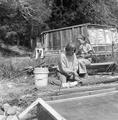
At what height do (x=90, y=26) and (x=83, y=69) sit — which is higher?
(x=90, y=26)

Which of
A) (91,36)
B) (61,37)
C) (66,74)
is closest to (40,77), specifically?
(66,74)

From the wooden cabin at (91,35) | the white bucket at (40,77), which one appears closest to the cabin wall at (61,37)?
the wooden cabin at (91,35)

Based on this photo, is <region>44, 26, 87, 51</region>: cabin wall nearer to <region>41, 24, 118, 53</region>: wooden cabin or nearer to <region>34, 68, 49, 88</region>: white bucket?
<region>41, 24, 118, 53</region>: wooden cabin

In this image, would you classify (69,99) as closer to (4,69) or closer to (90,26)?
(4,69)

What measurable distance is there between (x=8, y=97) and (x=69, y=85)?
4.32ft

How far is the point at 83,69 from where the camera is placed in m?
5.07

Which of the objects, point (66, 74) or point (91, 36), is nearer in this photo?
point (66, 74)

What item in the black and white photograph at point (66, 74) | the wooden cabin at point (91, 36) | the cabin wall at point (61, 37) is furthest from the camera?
the cabin wall at point (61, 37)

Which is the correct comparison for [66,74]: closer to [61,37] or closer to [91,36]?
[91,36]

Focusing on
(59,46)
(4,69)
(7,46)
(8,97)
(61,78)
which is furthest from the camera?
(7,46)

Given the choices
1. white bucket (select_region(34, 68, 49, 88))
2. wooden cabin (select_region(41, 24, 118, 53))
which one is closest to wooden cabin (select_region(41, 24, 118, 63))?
wooden cabin (select_region(41, 24, 118, 53))

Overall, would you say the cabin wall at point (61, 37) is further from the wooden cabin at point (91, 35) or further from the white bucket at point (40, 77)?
the white bucket at point (40, 77)

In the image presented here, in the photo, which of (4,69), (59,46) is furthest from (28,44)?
(4,69)

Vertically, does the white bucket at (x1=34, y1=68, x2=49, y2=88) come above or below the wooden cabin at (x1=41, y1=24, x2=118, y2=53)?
below
